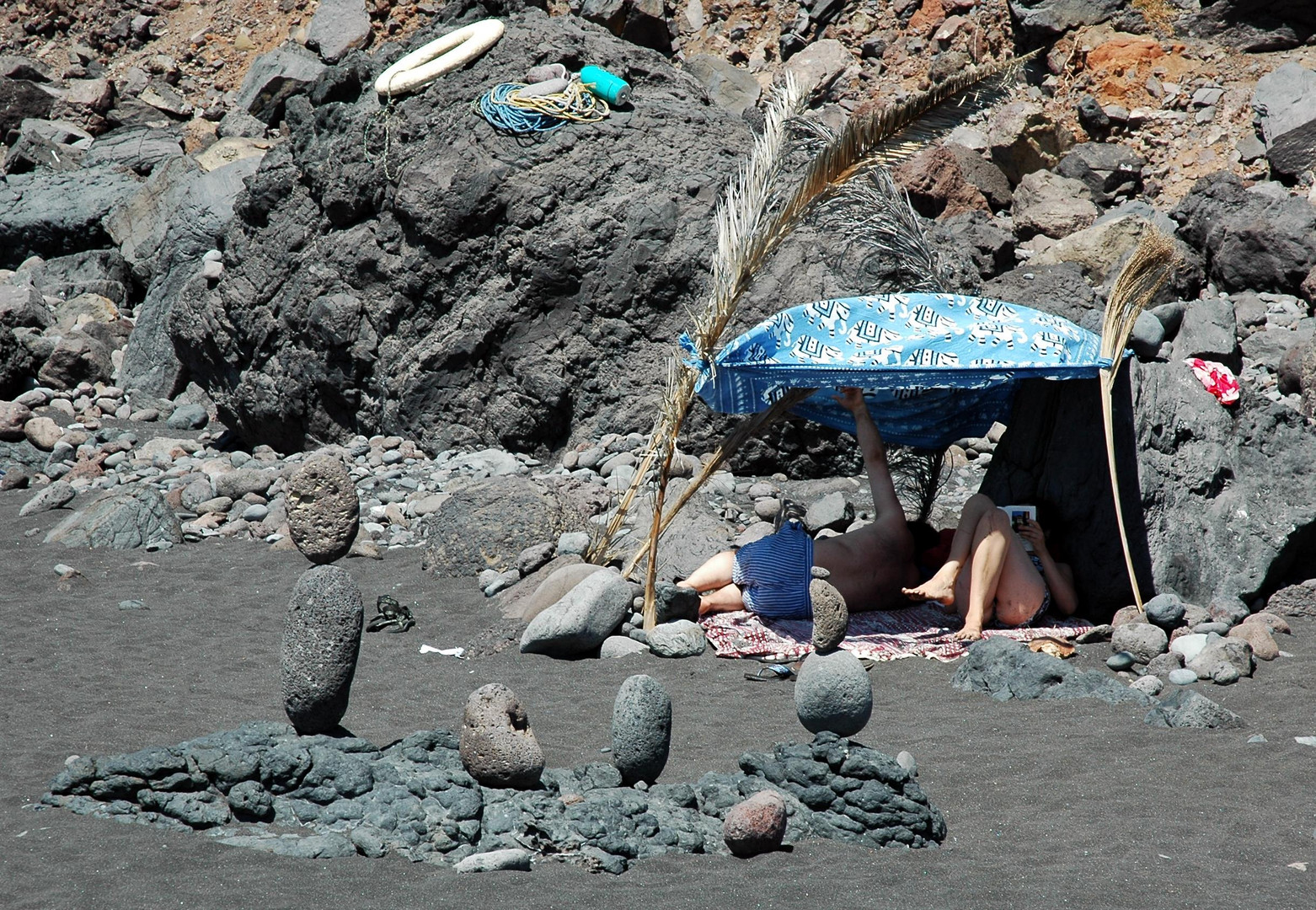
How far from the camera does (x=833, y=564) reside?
6.46 m

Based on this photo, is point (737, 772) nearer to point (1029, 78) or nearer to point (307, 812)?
point (307, 812)

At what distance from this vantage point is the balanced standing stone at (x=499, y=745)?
12.6ft

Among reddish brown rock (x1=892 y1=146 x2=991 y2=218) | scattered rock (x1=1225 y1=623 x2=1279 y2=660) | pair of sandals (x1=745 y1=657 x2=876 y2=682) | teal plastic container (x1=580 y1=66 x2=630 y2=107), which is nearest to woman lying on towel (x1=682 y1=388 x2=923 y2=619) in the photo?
pair of sandals (x1=745 y1=657 x2=876 y2=682)

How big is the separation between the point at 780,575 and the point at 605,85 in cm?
623

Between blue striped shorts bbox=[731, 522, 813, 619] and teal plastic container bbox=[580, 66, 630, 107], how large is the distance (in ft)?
19.5

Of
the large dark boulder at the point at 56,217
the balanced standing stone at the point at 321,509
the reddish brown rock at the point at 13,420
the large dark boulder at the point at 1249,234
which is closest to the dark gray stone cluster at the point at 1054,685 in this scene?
the balanced standing stone at the point at 321,509

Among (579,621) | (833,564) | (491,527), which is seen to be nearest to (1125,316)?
(833,564)

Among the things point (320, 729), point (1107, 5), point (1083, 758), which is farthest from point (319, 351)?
point (1107, 5)

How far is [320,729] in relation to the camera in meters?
4.33

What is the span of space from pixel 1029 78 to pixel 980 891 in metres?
18.7

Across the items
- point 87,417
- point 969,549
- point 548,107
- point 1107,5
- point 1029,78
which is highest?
point 1107,5

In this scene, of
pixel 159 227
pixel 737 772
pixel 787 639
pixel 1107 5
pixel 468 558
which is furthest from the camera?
pixel 1107 5

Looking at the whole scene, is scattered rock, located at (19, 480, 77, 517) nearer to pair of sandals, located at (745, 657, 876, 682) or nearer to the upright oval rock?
pair of sandals, located at (745, 657, 876, 682)

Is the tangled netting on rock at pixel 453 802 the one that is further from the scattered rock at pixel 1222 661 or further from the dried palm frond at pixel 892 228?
the dried palm frond at pixel 892 228
